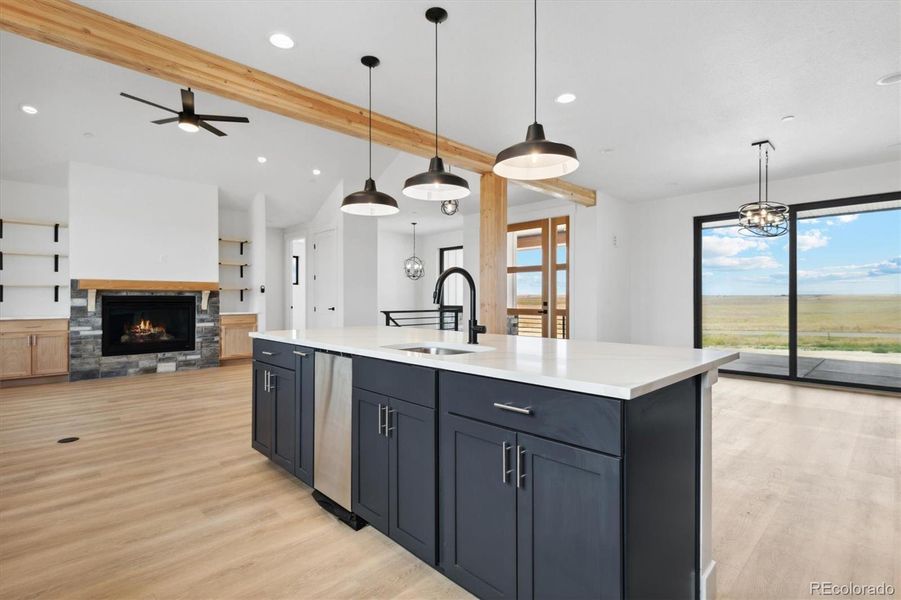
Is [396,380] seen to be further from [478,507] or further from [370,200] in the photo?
[370,200]

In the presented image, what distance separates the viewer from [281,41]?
277 cm

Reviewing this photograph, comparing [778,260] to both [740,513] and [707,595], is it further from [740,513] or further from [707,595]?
[707,595]

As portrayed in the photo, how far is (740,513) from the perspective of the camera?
234 centimetres

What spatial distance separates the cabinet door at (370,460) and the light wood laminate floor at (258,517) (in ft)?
0.53

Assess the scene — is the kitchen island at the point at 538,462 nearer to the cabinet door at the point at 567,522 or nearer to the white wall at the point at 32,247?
the cabinet door at the point at 567,522

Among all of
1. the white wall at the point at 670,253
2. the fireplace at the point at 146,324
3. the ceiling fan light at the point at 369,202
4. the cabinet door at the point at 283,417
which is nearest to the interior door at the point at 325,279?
the fireplace at the point at 146,324

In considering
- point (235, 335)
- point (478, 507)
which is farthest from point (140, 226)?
point (478, 507)

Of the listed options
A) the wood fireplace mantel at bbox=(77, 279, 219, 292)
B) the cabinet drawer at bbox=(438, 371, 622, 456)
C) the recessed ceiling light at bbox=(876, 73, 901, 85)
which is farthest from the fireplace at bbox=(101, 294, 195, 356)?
the recessed ceiling light at bbox=(876, 73, 901, 85)

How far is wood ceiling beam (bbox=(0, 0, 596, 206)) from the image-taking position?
238 centimetres

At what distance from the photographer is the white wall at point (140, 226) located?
590 centimetres

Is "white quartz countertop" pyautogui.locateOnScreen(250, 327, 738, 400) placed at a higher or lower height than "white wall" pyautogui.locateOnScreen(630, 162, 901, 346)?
lower

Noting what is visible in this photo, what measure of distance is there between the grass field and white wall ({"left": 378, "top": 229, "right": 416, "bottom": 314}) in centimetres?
660

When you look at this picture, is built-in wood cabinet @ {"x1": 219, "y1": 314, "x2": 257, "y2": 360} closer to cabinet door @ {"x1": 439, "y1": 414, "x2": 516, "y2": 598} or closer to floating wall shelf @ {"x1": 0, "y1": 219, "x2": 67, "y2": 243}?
floating wall shelf @ {"x1": 0, "y1": 219, "x2": 67, "y2": 243}

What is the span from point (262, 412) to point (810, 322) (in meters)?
6.65
